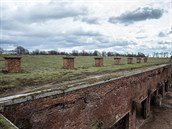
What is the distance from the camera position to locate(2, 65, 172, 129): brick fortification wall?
5469 millimetres

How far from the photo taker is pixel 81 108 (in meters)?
7.36

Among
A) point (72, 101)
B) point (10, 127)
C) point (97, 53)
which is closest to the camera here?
point (10, 127)

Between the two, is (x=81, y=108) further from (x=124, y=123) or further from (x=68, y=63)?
(x=68, y=63)

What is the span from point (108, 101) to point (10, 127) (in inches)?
215

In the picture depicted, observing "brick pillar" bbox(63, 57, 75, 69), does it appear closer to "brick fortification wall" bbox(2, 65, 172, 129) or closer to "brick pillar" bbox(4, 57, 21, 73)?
"brick pillar" bbox(4, 57, 21, 73)

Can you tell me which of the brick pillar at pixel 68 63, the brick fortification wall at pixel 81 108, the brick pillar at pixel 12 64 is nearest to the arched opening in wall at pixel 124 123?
the brick fortification wall at pixel 81 108

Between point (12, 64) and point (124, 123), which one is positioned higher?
point (12, 64)

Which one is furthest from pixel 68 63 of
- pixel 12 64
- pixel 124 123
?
pixel 124 123

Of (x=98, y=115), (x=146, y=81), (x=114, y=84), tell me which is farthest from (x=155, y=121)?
(x=98, y=115)

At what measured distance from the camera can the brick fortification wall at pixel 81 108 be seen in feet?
17.9

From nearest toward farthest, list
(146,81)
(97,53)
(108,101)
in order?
(108,101), (146,81), (97,53)

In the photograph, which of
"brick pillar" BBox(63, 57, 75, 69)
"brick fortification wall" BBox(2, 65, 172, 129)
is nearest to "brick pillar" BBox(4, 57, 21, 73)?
"brick pillar" BBox(63, 57, 75, 69)

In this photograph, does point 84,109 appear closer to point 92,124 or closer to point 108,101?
point 92,124

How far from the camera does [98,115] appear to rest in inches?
328
